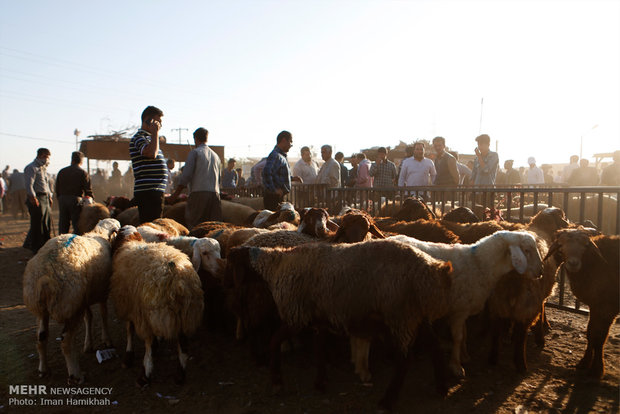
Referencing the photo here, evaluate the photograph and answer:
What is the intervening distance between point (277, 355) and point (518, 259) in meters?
2.20

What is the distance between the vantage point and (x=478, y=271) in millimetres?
3670

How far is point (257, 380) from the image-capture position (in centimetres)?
370

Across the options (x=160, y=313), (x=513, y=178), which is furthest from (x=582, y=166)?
(x=160, y=313)

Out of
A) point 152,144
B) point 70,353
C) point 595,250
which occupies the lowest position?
point 70,353

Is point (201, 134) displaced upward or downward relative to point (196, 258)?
upward

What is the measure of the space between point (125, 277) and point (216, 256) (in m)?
0.94

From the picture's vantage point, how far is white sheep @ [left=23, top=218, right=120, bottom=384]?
3645mm

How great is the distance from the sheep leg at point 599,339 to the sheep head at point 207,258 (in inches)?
142

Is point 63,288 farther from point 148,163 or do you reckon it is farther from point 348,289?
point 348,289

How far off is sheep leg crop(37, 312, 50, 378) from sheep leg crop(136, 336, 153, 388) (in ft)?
3.20

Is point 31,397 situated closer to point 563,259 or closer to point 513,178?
point 563,259

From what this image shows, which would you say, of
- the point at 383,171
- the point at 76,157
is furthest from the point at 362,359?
the point at 76,157

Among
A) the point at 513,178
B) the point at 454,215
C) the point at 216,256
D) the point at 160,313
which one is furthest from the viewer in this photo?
the point at 513,178

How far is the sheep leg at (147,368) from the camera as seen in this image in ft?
11.8
